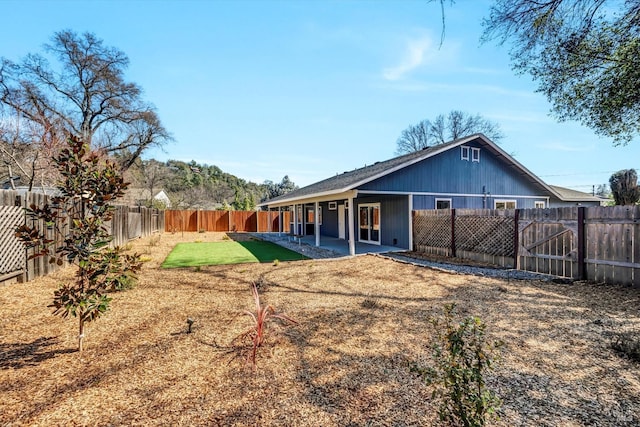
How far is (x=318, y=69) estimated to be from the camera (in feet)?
37.4

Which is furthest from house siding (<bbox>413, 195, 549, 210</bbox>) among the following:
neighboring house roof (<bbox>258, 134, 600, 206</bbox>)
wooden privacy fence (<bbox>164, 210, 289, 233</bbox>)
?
wooden privacy fence (<bbox>164, 210, 289, 233</bbox>)

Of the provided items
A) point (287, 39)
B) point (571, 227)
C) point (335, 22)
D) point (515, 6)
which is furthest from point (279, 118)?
point (571, 227)

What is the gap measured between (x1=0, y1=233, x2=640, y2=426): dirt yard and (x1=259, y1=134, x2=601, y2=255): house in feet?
20.6

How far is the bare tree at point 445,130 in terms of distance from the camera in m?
38.0

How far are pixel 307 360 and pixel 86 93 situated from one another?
26955mm

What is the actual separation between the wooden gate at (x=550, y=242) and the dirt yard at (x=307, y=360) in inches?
37.6

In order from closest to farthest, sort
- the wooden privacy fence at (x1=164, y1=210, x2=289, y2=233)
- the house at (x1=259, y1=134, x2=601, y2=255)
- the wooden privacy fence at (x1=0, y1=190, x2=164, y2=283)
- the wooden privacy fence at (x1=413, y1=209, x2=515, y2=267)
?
the wooden privacy fence at (x1=0, y1=190, x2=164, y2=283) < the wooden privacy fence at (x1=413, y1=209, x2=515, y2=267) < the house at (x1=259, y1=134, x2=601, y2=255) < the wooden privacy fence at (x1=164, y1=210, x2=289, y2=233)

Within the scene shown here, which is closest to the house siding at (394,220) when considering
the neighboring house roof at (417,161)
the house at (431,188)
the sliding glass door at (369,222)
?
the house at (431,188)

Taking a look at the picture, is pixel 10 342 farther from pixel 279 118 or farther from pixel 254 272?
pixel 279 118

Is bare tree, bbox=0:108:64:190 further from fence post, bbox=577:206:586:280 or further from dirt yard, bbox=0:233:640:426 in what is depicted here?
fence post, bbox=577:206:586:280

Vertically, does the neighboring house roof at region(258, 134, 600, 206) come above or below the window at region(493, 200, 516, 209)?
above

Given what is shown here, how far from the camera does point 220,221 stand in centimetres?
2797

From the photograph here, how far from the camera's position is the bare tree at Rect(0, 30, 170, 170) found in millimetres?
19062

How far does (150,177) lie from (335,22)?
35874 mm
